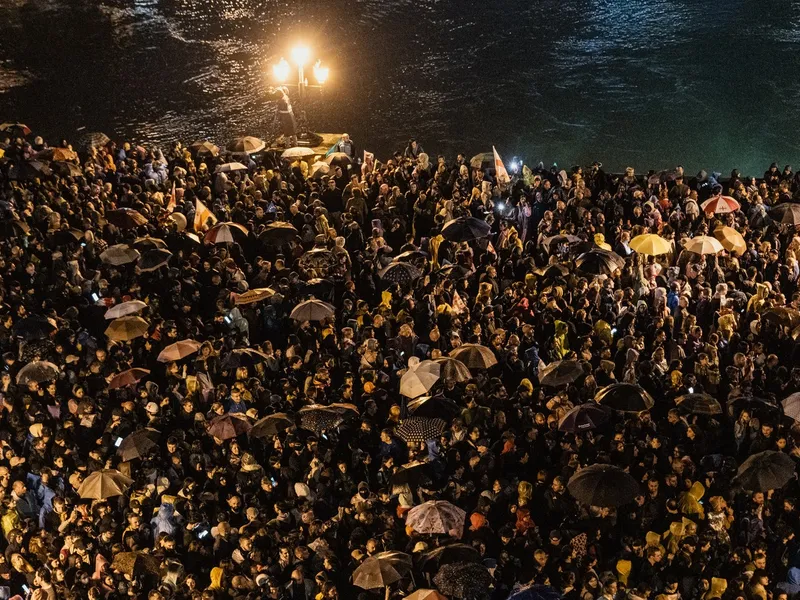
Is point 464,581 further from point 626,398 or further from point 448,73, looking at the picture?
point 448,73

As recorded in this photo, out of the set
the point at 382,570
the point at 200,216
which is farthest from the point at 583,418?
the point at 200,216

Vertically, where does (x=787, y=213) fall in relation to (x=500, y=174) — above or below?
above

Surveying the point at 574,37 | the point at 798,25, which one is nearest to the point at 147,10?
the point at 574,37

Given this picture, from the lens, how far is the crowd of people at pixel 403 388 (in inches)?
420

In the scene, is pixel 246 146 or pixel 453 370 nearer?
pixel 453 370

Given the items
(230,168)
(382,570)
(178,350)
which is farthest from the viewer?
(230,168)

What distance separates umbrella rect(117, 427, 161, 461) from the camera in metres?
12.3

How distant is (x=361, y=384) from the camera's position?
44.4 feet

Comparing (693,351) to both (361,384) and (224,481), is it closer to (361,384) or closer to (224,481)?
(361,384)

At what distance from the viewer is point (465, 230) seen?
54.5 feet

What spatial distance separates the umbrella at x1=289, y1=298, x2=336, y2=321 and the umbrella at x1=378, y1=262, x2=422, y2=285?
146cm

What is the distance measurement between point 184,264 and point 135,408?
13.2 feet

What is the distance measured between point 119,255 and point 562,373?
8.00 meters

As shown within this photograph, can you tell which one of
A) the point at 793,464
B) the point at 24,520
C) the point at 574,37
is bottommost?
the point at 574,37
